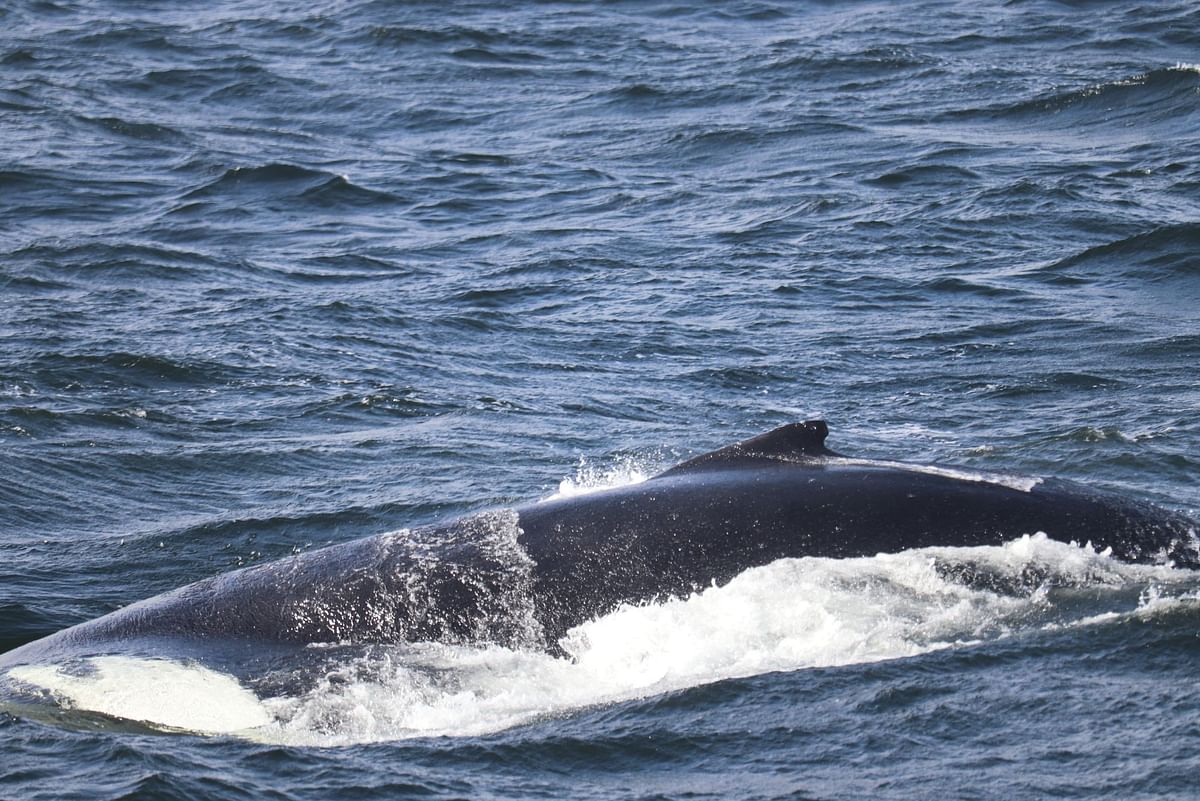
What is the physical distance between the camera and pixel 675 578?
946cm

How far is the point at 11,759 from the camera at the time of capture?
8.87 metres

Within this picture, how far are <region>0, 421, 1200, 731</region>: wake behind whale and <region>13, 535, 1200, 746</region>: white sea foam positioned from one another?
1cm

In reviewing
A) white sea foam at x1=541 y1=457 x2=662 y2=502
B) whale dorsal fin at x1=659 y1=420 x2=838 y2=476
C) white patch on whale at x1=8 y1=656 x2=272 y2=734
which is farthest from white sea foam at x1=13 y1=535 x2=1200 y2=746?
white sea foam at x1=541 y1=457 x2=662 y2=502

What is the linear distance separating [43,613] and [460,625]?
3.69m

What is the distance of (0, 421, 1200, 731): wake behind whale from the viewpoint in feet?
30.8

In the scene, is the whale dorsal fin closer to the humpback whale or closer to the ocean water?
the humpback whale

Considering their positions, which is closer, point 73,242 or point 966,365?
point 966,365

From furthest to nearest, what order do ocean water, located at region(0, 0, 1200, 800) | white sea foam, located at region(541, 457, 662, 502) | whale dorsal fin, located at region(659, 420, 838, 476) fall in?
white sea foam, located at region(541, 457, 662, 502), whale dorsal fin, located at region(659, 420, 838, 476), ocean water, located at region(0, 0, 1200, 800)

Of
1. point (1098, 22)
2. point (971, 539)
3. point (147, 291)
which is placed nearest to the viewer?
point (971, 539)

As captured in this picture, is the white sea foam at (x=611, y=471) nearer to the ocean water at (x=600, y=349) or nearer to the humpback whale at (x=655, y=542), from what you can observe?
the ocean water at (x=600, y=349)

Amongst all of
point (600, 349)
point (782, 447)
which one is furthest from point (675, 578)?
point (600, 349)

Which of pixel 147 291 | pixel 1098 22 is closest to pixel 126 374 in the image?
pixel 147 291

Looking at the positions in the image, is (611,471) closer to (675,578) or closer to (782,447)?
(782,447)

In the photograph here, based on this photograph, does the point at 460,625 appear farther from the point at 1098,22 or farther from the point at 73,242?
the point at 1098,22
